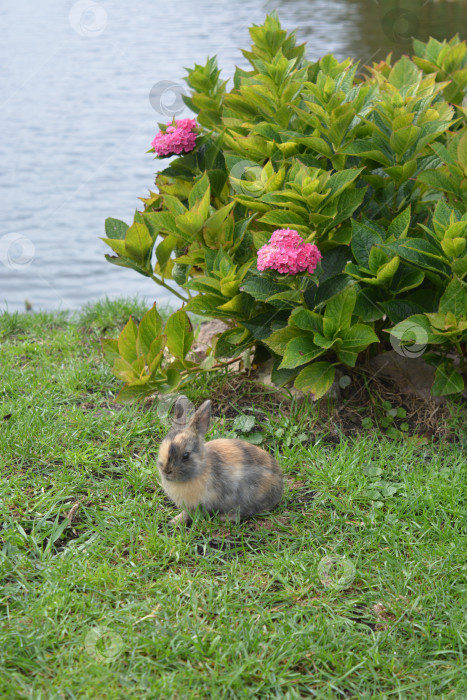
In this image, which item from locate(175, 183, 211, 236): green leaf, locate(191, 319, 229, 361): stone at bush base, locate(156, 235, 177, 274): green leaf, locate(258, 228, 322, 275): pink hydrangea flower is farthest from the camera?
locate(191, 319, 229, 361): stone at bush base

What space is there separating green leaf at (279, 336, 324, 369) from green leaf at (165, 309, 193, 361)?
0.60 metres

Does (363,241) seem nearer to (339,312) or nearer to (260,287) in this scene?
(339,312)

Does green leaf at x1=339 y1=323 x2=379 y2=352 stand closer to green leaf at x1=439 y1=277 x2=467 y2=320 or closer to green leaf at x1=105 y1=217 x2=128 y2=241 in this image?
green leaf at x1=439 y1=277 x2=467 y2=320

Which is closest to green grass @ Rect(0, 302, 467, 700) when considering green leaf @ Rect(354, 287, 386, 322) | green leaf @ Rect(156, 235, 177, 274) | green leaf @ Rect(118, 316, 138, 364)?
green leaf @ Rect(118, 316, 138, 364)

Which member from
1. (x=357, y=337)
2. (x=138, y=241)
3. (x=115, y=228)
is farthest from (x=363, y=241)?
(x=115, y=228)

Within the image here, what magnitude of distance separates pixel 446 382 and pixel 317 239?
99cm

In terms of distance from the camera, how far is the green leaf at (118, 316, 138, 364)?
3.69 meters

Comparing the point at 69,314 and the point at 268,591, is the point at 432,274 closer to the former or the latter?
the point at 268,591

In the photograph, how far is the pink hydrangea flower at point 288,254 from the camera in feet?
10.5

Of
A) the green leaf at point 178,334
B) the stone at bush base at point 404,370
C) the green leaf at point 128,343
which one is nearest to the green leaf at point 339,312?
the stone at bush base at point 404,370

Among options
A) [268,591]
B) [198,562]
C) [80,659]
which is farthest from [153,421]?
[80,659]

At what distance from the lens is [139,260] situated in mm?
3930

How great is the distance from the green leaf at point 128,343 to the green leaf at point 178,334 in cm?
18

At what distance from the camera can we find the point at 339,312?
3.46 meters
